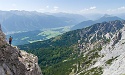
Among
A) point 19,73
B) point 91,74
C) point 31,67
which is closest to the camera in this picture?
point 19,73

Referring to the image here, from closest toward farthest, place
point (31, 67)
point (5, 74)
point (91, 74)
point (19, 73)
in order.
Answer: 1. point (5, 74)
2. point (19, 73)
3. point (31, 67)
4. point (91, 74)

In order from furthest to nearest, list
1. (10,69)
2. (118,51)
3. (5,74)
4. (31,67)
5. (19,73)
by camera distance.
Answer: (118,51) → (31,67) → (19,73) → (10,69) → (5,74)

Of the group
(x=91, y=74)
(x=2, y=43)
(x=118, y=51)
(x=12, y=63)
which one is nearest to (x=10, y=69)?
(x=12, y=63)

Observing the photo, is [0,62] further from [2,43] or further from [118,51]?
[118,51]

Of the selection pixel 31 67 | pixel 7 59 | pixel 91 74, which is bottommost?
pixel 91 74

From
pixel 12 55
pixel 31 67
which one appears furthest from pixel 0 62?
pixel 31 67

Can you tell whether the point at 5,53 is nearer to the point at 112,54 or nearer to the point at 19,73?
the point at 19,73

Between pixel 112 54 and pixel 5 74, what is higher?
pixel 5 74

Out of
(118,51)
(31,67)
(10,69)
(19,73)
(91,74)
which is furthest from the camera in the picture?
(118,51)

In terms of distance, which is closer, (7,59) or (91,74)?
(7,59)
